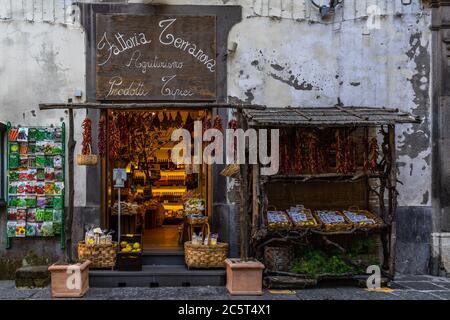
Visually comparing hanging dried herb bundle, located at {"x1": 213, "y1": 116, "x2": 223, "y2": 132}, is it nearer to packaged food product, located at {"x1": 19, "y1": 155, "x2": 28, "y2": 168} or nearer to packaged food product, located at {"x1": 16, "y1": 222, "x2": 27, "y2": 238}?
packaged food product, located at {"x1": 19, "y1": 155, "x2": 28, "y2": 168}

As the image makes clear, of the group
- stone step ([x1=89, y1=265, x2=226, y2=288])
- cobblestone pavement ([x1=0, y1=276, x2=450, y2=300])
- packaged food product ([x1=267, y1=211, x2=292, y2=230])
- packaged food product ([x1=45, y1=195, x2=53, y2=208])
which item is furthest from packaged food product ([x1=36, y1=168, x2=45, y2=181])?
packaged food product ([x1=267, y1=211, x2=292, y2=230])

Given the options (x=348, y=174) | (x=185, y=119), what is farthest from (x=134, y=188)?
(x=348, y=174)

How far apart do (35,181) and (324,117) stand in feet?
19.2

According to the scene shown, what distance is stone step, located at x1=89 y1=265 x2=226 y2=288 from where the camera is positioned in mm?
10383

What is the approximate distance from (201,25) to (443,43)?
16.5 feet

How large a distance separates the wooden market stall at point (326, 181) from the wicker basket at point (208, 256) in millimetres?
587

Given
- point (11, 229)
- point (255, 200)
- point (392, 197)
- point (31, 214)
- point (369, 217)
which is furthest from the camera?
point (31, 214)

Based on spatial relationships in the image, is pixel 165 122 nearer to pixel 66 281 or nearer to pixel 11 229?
pixel 11 229

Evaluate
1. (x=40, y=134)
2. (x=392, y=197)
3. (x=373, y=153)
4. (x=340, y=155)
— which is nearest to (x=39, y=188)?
(x=40, y=134)

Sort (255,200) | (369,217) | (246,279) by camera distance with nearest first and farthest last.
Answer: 1. (246,279)
2. (255,200)
3. (369,217)

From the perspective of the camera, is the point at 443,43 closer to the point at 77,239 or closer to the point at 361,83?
the point at 361,83

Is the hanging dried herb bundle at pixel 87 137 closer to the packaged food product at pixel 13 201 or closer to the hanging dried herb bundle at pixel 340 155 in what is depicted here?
the packaged food product at pixel 13 201

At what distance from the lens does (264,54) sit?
38.5ft

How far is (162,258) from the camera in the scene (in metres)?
11.4
